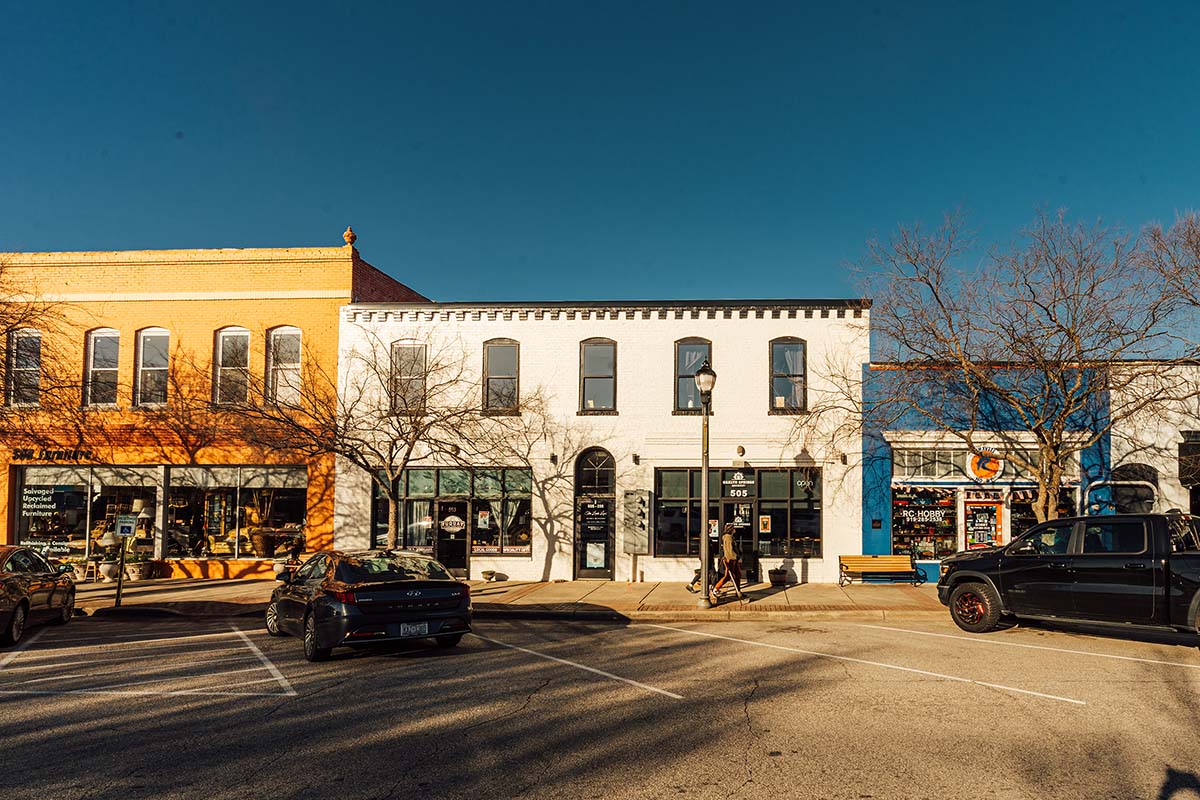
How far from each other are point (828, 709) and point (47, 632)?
1313cm

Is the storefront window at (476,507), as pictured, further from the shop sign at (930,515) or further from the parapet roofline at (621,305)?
the shop sign at (930,515)

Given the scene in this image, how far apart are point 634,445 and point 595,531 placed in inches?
92.1

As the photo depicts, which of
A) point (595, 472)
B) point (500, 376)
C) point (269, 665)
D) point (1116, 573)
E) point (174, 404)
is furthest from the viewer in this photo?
point (174, 404)

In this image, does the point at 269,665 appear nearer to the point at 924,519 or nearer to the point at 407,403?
the point at 407,403

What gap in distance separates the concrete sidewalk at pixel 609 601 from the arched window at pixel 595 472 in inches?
90.5

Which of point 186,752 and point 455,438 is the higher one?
point 455,438

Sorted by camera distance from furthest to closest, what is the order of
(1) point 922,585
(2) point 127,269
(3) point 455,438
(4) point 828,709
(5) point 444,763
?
(2) point 127,269, (3) point 455,438, (1) point 922,585, (4) point 828,709, (5) point 444,763

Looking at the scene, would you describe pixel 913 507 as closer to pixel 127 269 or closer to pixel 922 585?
pixel 922 585

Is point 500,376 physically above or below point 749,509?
above

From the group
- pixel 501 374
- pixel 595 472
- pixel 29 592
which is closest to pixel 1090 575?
pixel 595 472

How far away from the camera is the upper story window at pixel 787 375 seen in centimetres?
2127

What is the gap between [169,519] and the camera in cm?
2283

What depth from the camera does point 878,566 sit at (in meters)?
20.2

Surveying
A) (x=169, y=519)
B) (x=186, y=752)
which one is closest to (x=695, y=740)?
(x=186, y=752)
